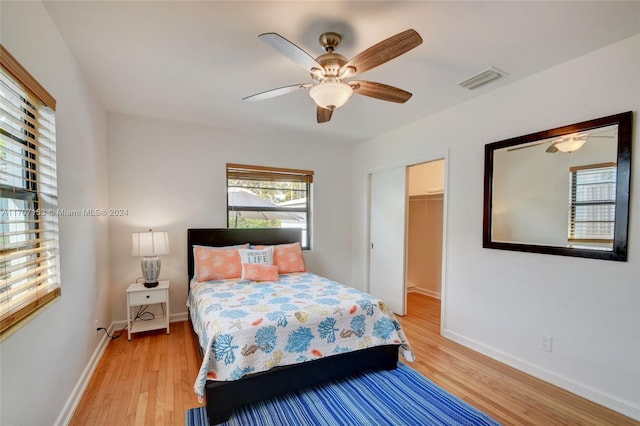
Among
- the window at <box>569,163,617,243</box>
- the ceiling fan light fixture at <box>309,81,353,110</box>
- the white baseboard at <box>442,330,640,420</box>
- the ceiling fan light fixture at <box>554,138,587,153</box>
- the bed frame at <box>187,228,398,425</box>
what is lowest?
the white baseboard at <box>442,330,640,420</box>

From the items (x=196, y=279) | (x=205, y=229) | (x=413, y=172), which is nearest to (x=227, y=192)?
(x=205, y=229)

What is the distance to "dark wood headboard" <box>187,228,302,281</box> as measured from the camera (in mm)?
3520

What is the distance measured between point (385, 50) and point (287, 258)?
262 cm

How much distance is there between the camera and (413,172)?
15.7 feet

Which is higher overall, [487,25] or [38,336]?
[487,25]

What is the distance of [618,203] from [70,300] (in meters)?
3.76

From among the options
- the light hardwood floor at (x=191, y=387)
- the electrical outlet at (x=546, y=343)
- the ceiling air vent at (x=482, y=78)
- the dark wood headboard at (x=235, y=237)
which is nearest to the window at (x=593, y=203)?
the electrical outlet at (x=546, y=343)

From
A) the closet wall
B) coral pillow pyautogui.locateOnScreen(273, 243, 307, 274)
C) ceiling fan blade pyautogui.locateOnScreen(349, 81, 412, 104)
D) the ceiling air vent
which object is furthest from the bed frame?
the closet wall

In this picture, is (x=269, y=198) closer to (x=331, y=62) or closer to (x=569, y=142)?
(x=331, y=62)

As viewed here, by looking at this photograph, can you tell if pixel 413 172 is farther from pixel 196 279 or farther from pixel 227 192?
pixel 196 279

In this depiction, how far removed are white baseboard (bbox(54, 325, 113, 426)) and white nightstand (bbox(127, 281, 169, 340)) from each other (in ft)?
0.95

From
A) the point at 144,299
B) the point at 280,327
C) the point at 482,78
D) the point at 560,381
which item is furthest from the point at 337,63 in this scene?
the point at 144,299

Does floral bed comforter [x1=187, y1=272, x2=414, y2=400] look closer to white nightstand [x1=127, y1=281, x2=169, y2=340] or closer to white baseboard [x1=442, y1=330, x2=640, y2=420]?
white nightstand [x1=127, y1=281, x2=169, y2=340]

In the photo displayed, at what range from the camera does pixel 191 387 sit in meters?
2.15
